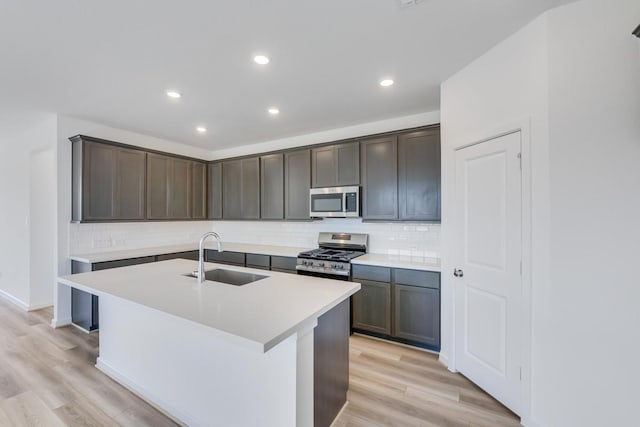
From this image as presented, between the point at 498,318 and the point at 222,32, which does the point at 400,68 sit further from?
the point at 498,318

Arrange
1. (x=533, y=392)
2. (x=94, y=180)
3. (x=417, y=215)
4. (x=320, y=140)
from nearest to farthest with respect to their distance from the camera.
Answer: (x=533, y=392), (x=417, y=215), (x=94, y=180), (x=320, y=140)

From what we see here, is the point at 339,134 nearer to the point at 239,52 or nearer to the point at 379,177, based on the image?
the point at 379,177

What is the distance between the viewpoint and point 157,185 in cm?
434

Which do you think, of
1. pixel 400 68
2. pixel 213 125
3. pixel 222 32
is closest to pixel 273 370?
pixel 222 32

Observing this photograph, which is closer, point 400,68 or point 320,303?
point 320,303

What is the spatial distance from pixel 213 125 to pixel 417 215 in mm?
2996

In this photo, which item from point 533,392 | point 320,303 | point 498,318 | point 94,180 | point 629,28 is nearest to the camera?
point 629,28

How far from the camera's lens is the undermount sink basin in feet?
8.20

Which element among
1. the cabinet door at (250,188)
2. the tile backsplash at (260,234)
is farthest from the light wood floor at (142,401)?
the cabinet door at (250,188)

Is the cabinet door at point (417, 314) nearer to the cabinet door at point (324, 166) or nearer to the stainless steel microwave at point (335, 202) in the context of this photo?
the stainless steel microwave at point (335, 202)

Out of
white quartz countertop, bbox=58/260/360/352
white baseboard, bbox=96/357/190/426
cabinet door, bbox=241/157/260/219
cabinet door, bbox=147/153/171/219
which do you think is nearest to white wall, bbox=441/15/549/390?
white quartz countertop, bbox=58/260/360/352

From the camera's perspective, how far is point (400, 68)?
8.01 ft

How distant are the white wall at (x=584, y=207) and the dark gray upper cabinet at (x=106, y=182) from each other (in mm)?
4543

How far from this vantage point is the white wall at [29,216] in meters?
4.16
